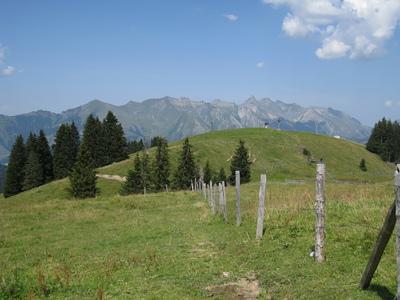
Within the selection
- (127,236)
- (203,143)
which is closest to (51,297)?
(127,236)

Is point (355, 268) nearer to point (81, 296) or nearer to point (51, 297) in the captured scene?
point (81, 296)

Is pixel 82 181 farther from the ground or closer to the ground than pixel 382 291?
closer to the ground

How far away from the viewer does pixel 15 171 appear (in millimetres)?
120062

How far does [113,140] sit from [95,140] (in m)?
6.03

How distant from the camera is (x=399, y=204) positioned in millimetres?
6578

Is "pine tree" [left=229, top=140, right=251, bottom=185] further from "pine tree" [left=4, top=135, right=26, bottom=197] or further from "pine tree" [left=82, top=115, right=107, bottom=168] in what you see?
"pine tree" [left=4, top=135, right=26, bottom=197]

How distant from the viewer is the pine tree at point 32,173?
114500 mm

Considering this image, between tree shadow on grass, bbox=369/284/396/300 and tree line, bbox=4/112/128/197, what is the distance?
366ft

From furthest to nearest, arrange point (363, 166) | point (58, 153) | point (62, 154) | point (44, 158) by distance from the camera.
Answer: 1. point (363, 166)
2. point (44, 158)
3. point (58, 153)
4. point (62, 154)

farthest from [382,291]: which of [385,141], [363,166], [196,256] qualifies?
[385,141]

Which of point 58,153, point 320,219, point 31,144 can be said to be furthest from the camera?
point 58,153

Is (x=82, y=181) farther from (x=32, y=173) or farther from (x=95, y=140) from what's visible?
(x=95, y=140)

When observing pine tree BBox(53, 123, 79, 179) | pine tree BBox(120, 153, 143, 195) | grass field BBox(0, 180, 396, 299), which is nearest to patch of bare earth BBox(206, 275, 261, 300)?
grass field BBox(0, 180, 396, 299)

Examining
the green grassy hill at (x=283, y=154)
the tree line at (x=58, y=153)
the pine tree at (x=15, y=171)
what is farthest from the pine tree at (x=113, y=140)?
the pine tree at (x=15, y=171)
